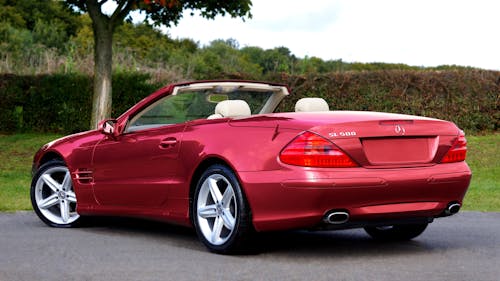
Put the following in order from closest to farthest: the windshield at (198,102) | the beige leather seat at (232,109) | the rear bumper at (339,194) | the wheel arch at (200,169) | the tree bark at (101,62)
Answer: the rear bumper at (339,194) → the wheel arch at (200,169) → the beige leather seat at (232,109) → the windshield at (198,102) → the tree bark at (101,62)

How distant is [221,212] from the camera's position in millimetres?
7160

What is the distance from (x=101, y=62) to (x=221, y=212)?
45.2 feet

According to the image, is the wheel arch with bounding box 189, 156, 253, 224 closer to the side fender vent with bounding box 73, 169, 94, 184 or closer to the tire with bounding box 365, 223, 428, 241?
the side fender vent with bounding box 73, 169, 94, 184

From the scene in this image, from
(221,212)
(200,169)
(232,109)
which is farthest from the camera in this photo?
(232,109)

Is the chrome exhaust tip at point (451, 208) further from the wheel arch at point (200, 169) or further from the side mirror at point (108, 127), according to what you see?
the side mirror at point (108, 127)

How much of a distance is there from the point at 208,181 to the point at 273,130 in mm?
746

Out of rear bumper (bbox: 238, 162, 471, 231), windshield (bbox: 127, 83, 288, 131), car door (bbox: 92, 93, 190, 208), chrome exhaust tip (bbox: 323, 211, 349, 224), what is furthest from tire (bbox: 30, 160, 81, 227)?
chrome exhaust tip (bbox: 323, 211, 349, 224)

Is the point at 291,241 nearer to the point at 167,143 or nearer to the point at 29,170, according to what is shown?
the point at 167,143

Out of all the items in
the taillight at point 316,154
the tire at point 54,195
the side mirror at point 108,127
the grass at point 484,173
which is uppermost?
the taillight at point 316,154

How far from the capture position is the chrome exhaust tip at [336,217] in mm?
6621

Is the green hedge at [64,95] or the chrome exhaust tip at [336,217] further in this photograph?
the green hedge at [64,95]

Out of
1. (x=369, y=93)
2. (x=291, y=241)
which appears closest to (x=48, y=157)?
(x=291, y=241)

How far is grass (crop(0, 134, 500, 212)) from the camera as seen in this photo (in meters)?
12.4

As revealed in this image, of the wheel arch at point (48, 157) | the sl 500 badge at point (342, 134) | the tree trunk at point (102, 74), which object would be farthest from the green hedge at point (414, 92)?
the sl 500 badge at point (342, 134)
